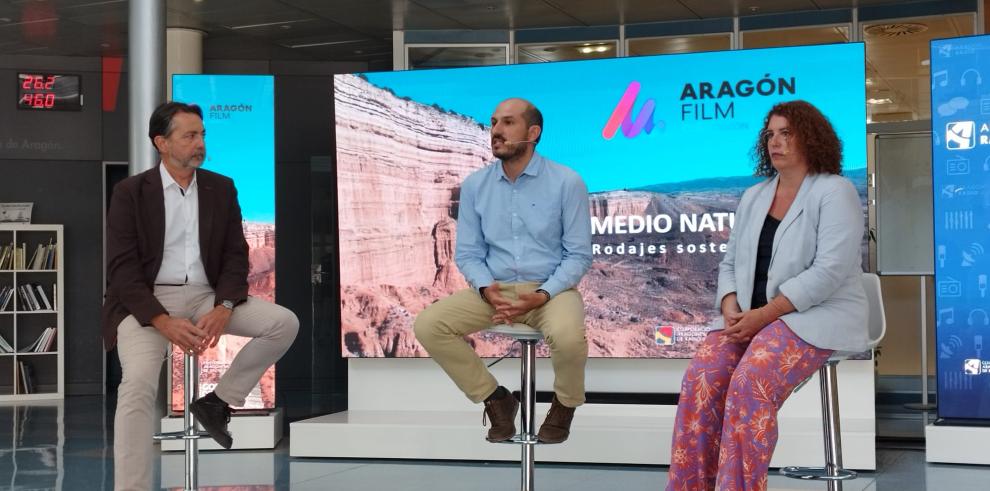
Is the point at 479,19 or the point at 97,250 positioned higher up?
the point at 479,19

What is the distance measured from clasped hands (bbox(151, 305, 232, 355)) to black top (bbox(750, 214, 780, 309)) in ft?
5.61

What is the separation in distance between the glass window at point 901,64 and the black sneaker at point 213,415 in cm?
700

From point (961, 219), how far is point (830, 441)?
7.24ft

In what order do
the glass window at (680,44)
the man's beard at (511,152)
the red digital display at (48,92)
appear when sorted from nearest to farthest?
the man's beard at (511,152) < the glass window at (680,44) < the red digital display at (48,92)

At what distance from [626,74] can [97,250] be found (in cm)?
657

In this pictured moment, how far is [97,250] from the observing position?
10398mm

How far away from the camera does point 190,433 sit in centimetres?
357

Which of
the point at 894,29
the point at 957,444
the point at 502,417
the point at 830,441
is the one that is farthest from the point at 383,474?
the point at 894,29

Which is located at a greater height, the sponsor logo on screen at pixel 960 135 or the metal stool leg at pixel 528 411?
the sponsor logo on screen at pixel 960 135

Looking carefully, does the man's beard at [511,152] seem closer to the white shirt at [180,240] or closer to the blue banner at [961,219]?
the white shirt at [180,240]

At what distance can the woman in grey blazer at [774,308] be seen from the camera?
318cm

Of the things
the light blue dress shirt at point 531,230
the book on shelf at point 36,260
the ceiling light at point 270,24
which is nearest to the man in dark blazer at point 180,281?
the light blue dress shirt at point 531,230

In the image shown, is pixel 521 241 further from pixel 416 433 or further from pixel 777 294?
pixel 416 433

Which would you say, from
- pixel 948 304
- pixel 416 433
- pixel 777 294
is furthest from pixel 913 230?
pixel 777 294
